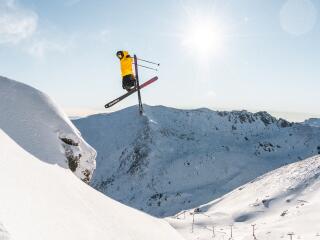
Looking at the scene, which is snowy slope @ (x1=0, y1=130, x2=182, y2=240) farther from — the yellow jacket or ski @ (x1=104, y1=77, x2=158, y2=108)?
ski @ (x1=104, y1=77, x2=158, y2=108)

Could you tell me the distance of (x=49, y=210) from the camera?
5.77 metres

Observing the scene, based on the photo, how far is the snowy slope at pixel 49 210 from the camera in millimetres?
4348

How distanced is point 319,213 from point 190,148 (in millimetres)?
48948

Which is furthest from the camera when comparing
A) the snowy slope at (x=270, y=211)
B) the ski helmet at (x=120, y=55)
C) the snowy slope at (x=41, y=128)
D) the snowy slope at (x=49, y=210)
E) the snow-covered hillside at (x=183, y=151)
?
the snow-covered hillside at (x=183, y=151)

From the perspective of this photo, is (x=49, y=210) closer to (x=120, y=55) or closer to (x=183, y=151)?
(x=120, y=55)

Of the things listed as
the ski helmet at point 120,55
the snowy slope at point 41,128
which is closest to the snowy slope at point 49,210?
the snowy slope at point 41,128

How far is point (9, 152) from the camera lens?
22.1ft

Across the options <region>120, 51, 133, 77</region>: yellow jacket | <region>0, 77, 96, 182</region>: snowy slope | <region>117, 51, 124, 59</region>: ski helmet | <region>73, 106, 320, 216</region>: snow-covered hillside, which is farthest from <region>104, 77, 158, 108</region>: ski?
<region>73, 106, 320, 216</region>: snow-covered hillside

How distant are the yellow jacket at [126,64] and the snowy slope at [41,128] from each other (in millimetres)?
3558

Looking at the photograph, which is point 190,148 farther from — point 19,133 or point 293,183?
point 19,133

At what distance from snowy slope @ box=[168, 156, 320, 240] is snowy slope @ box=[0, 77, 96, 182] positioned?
29.6 feet

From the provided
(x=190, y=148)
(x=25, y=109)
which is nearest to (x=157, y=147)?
(x=190, y=148)

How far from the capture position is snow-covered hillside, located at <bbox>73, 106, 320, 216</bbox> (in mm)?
56500

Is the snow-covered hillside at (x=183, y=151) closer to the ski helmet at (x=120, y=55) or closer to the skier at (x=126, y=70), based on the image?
the skier at (x=126, y=70)
